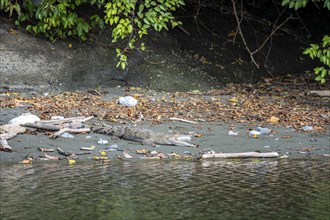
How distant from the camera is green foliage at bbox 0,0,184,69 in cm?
1162

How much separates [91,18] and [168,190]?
6.47m

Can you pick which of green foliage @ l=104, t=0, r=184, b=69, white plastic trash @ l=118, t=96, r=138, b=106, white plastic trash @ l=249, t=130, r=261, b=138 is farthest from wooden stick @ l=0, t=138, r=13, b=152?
green foliage @ l=104, t=0, r=184, b=69

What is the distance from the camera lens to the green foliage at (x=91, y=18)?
11.6m

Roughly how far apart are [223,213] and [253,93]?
6.29 meters

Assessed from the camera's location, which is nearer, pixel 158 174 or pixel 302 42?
pixel 158 174

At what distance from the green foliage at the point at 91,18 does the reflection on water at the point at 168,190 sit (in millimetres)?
4349

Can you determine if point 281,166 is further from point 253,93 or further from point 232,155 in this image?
point 253,93

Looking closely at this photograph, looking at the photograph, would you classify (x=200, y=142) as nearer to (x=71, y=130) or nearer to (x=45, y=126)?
(x=71, y=130)

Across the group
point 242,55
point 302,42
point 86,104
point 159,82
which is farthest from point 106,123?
point 302,42

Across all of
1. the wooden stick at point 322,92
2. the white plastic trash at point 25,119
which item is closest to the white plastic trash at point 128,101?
the white plastic trash at point 25,119

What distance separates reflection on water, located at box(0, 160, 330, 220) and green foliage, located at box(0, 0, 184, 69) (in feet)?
14.3

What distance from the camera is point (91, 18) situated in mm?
12500

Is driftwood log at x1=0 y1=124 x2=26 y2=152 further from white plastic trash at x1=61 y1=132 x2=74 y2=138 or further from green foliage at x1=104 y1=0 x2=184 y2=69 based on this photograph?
green foliage at x1=104 y1=0 x2=184 y2=69

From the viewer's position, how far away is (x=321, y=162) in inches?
310
